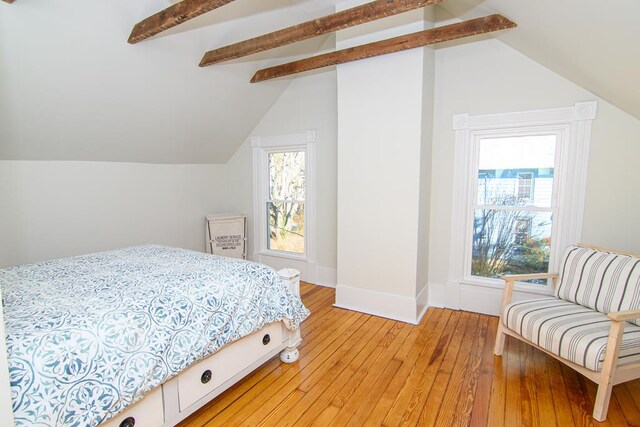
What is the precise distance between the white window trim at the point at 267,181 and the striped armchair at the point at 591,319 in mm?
2339

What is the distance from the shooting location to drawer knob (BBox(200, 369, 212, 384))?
6.04ft

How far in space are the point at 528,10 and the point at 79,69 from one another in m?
3.14

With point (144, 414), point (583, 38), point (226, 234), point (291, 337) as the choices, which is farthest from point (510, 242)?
point (226, 234)

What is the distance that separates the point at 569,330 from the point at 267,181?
11.8 ft

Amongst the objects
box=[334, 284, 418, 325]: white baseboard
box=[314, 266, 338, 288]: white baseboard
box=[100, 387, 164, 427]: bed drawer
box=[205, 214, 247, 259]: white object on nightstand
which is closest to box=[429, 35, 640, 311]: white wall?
box=[334, 284, 418, 325]: white baseboard

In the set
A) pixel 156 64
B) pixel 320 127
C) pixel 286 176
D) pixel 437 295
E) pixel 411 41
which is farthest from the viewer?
pixel 286 176

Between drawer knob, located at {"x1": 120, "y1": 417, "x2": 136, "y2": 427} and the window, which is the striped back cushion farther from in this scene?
drawer knob, located at {"x1": 120, "y1": 417, "x2": 136, "y2": 427}

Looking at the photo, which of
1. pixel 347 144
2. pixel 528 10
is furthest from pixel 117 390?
pixel 528 10

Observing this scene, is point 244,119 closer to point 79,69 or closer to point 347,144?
point 347,144

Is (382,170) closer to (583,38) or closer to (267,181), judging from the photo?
(583,38)

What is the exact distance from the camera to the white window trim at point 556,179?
9.09ft

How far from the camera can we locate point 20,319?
1419mm

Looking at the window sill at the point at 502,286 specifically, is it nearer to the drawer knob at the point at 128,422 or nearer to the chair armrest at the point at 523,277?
the chair armrest at the point at 523,277

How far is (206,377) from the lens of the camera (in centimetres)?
186
